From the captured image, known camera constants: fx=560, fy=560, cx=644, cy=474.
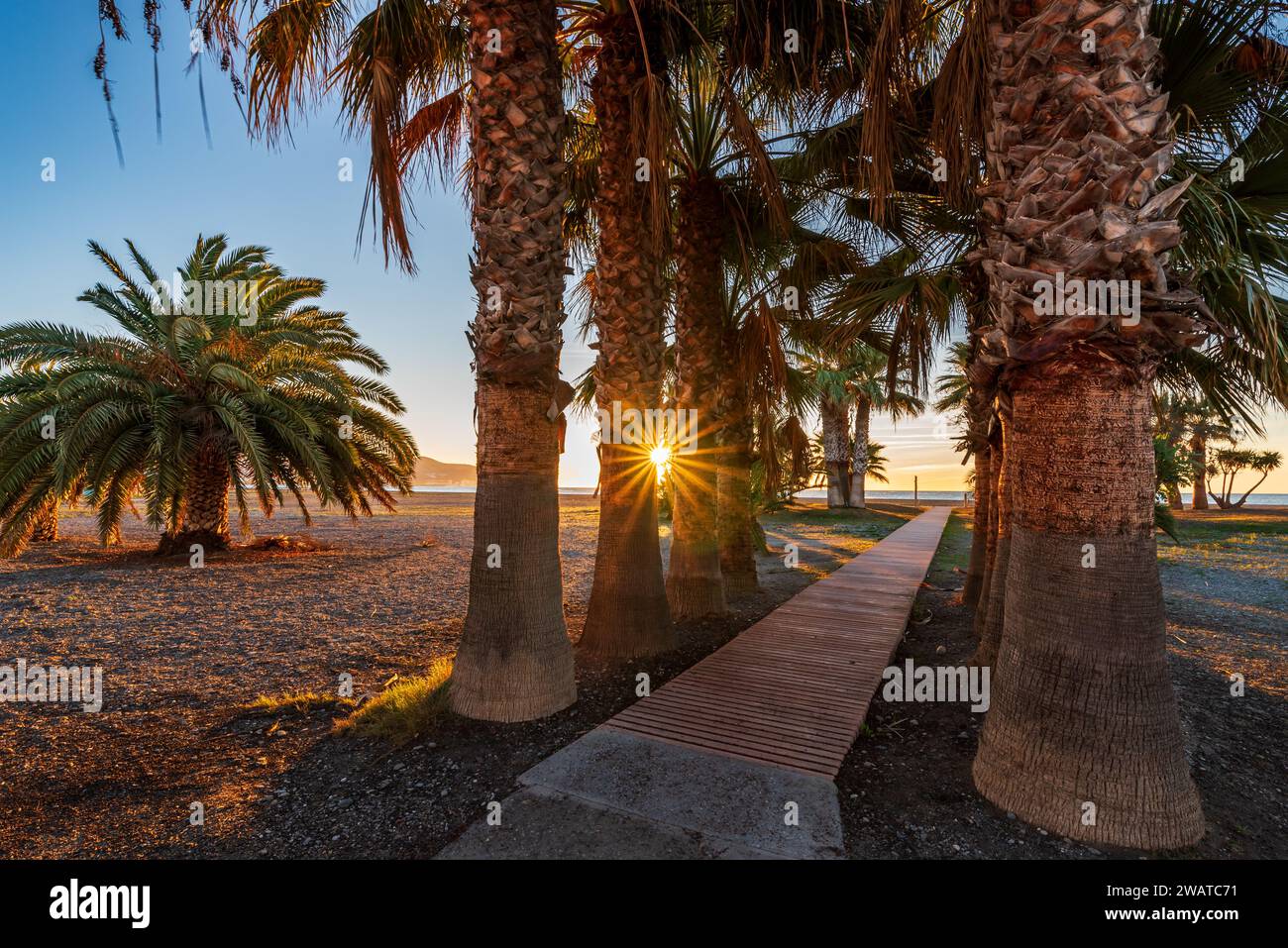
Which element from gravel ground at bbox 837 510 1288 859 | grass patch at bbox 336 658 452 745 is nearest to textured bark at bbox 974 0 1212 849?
gravel ground at bbox 837 510 1288 859

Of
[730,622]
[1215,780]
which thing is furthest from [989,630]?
[730,622]

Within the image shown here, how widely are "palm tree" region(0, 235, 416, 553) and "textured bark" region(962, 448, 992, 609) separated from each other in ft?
36.7

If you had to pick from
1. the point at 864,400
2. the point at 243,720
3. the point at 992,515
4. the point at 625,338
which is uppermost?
the point at 864,400

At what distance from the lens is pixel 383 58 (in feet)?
15.5

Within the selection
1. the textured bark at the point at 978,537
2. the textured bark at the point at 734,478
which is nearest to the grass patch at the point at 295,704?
the textured bark at the point at 734,478

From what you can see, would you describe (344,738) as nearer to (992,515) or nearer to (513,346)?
(513,346)

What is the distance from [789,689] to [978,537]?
5.01m

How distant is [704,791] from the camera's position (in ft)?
10.3

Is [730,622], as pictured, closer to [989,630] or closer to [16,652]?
[989,630]

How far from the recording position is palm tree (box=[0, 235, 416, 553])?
379 inches

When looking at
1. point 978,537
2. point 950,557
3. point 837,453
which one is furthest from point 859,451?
point 978,537

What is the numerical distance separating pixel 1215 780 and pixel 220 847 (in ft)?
17.9

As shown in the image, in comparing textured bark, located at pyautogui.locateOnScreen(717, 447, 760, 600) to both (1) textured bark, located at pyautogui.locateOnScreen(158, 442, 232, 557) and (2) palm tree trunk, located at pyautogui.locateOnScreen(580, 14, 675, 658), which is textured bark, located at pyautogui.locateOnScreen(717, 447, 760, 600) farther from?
(1) textured bark, located at pyautogui.locateOnScreen(158, 442, 232, 557)

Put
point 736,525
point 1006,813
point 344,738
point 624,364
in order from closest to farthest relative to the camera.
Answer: point 1006,813, point 344,738, point 624,364, point 736,525
